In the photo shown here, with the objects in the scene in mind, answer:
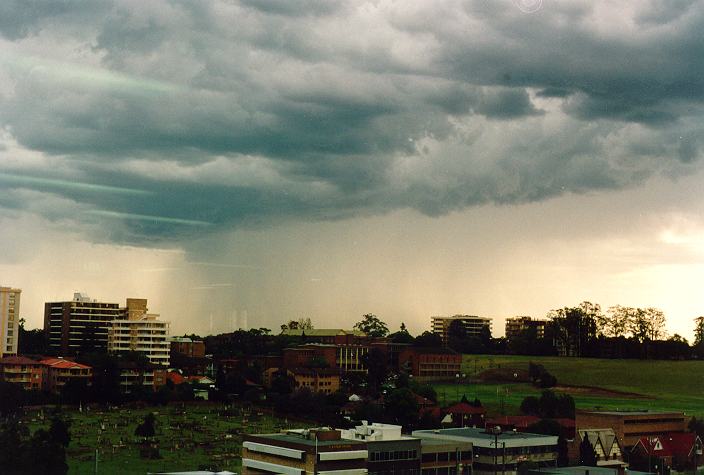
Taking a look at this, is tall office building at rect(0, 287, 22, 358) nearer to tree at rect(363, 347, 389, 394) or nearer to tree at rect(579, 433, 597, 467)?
tree at rect(363, 347, 389, 394)

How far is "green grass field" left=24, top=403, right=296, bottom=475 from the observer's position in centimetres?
1101

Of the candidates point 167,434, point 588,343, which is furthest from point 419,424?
point 588,343

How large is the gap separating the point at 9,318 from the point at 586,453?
11747 millimetres

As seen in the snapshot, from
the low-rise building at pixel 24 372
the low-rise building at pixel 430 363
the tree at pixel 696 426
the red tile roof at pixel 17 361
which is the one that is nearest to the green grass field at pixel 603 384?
the low-rise building at pixel 430 363

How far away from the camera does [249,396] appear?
16.6 m

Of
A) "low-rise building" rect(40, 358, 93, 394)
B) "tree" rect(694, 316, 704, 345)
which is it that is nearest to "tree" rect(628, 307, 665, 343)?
"tree" rect(694, 316, 704, 345)

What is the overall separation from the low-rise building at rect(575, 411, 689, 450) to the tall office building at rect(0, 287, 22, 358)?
10998mm

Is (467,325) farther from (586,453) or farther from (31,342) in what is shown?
(586,453)

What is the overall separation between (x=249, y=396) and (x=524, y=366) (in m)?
8.14

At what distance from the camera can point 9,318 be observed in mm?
18188

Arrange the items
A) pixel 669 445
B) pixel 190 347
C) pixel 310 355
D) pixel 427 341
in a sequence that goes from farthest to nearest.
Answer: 1. pixel 427 341
2. pixel 190 347
3. pixel 310 355
4. pixel 669 445

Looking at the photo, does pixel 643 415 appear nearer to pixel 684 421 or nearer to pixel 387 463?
pixel 684 421

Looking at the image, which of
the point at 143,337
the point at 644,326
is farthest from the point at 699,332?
the point at 143,337

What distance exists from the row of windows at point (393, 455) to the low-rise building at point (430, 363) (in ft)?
34.9
